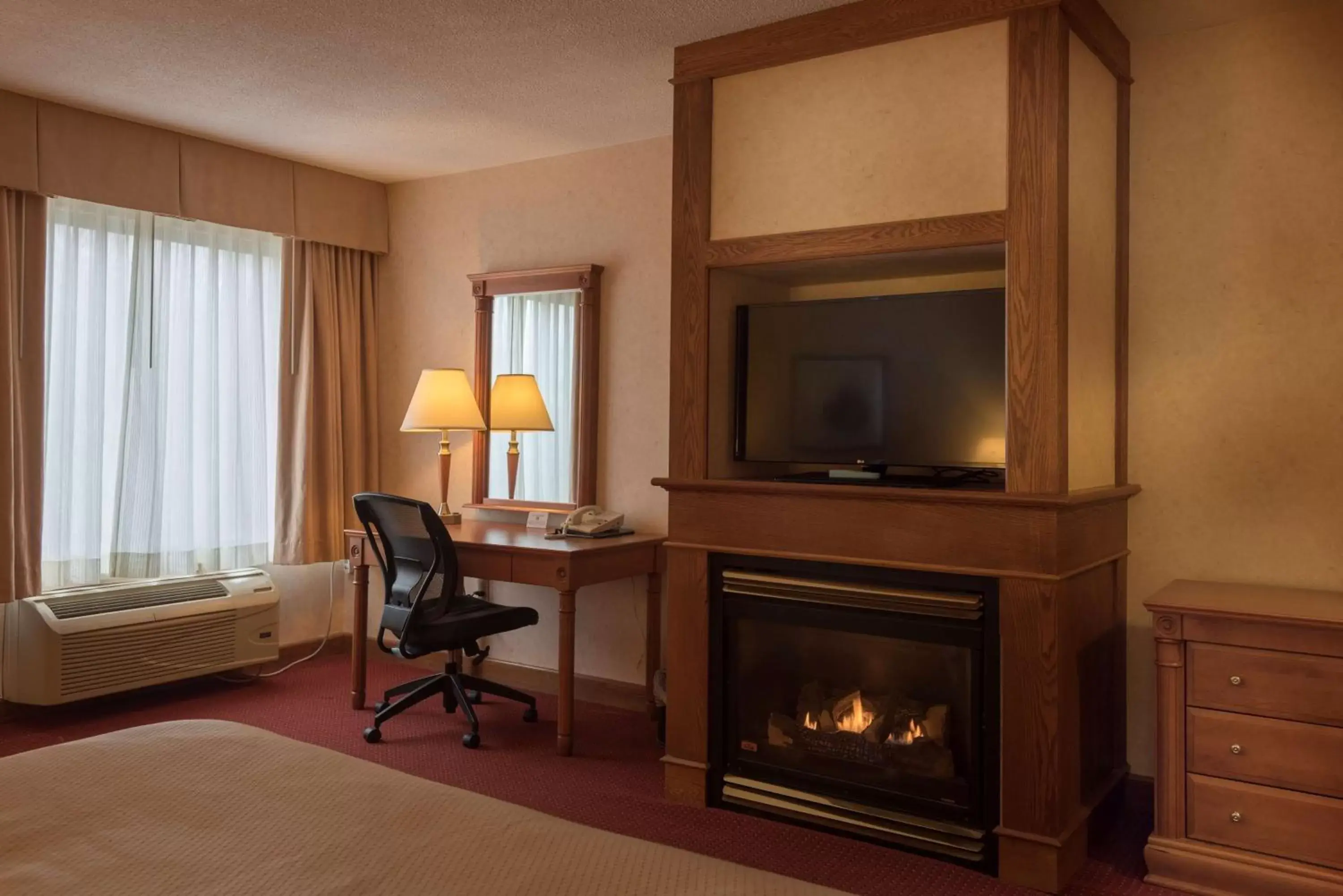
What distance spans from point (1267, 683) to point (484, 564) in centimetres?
262

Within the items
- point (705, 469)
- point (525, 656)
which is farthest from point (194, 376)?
point (705, 469)

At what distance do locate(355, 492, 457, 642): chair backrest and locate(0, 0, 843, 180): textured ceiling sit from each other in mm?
1518

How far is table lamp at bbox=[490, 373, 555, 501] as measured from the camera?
14.7 feet

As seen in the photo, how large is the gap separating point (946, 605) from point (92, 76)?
134 inches

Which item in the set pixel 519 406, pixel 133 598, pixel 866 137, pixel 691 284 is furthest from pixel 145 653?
pixel 866 137

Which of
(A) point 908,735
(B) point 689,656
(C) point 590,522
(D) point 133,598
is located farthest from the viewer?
(D) point 133,598

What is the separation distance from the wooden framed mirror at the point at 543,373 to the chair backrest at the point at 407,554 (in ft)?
2.58

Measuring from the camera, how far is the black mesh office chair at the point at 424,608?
378 centimetres

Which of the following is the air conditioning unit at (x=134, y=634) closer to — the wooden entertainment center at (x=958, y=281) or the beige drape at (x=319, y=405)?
the beige drape at (x=319, y=405)

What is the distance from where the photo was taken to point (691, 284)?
10.7 feet

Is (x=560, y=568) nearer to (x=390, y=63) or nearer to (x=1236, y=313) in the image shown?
(x=390, y=63)

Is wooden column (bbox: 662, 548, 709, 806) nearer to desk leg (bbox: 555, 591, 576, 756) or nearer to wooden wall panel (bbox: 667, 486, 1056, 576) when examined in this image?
wooden wall panel (bbox: 667, 486, 1056, 576)

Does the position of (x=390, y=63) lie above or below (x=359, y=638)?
above

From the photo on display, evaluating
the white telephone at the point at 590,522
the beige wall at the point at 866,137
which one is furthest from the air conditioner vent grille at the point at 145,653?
the beige wall at the point at 866,137
